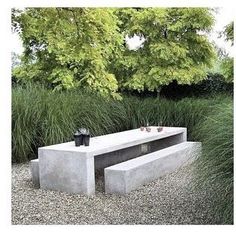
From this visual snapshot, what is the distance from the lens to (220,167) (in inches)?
128

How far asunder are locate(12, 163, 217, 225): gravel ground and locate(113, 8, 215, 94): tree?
514 cm

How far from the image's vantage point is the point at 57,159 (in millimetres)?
4602

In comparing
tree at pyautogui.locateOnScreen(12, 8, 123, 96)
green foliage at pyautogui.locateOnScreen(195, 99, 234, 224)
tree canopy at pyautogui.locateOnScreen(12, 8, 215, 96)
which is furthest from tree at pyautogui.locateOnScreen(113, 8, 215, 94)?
green foliage at pyautogui.locateOnScreen(195, 99, 234, 224)

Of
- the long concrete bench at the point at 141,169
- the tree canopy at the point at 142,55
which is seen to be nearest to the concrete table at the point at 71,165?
the long concrete bench at the point at 141,169

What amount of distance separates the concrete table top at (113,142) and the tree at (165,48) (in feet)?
11.0

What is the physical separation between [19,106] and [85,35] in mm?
1250

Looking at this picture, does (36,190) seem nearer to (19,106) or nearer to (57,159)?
(57,159)

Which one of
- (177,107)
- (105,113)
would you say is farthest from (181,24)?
(105,113)

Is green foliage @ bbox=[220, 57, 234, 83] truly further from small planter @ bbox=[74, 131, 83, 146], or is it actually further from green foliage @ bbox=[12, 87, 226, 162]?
small planter @ bbox=[74, 131, 83, 146]

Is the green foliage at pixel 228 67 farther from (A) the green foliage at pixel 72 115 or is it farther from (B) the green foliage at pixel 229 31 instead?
(A) the green foliage at pixel 72 115

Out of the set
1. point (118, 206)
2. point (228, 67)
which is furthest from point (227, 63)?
point (118, 206)

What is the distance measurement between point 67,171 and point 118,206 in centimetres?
65

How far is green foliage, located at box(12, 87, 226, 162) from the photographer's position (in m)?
5.96

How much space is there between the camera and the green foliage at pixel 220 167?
3.20m
